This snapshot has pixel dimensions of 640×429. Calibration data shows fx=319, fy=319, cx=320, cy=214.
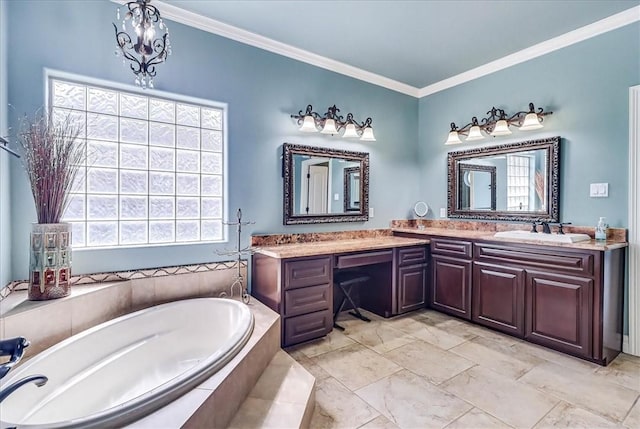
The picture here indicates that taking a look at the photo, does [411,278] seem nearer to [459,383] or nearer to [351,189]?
[351,189]

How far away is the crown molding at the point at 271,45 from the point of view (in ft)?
8.46

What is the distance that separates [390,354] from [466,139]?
8.52 ft

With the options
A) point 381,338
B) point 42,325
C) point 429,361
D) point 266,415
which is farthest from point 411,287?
point 42,325

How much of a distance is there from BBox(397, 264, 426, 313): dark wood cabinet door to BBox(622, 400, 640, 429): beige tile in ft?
5.95

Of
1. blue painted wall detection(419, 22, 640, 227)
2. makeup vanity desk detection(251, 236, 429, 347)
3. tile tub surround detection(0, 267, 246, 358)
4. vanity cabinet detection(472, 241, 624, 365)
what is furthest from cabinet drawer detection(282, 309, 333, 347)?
blue painted wall detection(419, 22, 640, 227)

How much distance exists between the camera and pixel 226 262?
9.41 feet

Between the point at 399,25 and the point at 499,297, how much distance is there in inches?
103

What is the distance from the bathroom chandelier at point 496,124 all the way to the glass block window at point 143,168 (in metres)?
2.68

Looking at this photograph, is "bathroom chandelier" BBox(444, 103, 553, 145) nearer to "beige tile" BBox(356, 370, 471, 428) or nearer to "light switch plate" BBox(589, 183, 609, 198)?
"light switch plate" BBox(589, 183, 609, 198)

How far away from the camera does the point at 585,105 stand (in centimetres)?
285

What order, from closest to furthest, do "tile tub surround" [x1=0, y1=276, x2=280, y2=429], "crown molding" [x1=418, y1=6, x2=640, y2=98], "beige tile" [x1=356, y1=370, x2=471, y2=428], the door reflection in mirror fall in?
1. "tile tub surround" [x1=0, y1=276, x2=280, y2=429]
2. "beige tile" [x1=356, y1=370, x2=471, y2=428]
3. "crown molding" [x1=418, y1=6, x2=640, y2=98]
4. the door reflection in mirror

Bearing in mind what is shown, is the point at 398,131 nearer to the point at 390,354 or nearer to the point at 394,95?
the point at 394,95

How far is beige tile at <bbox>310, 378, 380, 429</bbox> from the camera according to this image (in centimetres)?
176

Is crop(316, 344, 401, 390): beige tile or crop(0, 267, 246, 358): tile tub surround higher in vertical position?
crop(0, 267, 246, 358): tile tub surround
